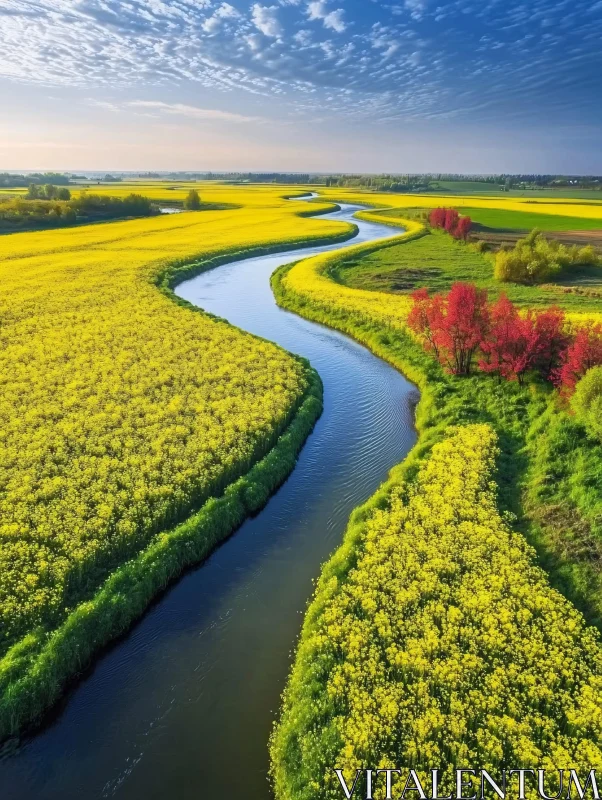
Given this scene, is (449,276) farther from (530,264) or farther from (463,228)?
(463,228)

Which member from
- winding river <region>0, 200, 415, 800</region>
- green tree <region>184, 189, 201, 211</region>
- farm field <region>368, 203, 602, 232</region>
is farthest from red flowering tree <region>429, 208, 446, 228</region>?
winding river <region>0, 200, 415, 800</region>

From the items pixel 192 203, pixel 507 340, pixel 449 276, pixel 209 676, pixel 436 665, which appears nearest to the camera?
pixel 436 665

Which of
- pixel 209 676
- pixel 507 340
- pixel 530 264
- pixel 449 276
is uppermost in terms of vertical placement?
pixel 507 340

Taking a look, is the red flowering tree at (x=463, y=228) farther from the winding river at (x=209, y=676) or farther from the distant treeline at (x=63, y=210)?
the distant treeline at (x=63, y=210)

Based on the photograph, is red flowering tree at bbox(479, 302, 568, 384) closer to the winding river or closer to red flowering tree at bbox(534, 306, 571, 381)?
red flowering tree at bbox(534, 306, 571, 381)

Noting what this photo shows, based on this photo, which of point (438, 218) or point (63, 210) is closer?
point (438, 218)

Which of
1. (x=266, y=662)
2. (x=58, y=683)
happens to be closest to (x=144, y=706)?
(x=58, y=683)

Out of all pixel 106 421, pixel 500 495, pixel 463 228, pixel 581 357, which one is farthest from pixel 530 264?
pixel 106 421

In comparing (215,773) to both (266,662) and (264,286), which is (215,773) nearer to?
(266,662)
